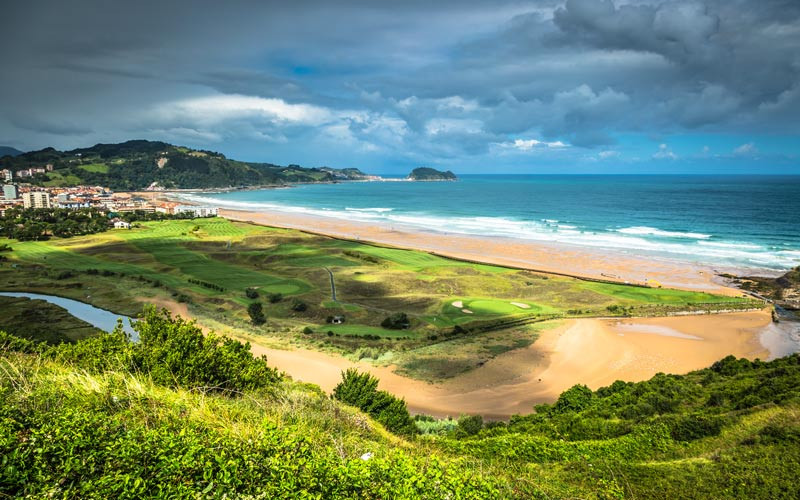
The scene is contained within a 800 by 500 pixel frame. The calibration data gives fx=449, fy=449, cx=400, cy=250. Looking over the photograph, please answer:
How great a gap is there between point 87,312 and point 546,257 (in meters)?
50.3

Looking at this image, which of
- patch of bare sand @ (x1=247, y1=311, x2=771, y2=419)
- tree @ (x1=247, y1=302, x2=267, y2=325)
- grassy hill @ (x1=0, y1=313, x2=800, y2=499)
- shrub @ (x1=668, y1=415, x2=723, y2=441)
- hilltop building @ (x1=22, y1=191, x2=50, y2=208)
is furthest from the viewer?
hilltop building @ (x1=22, y1=191, x2=50, y2=208)

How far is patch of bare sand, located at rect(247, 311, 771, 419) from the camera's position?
23.0 m

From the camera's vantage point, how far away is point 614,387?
19.8 meters

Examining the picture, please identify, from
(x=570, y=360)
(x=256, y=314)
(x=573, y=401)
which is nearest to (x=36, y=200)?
(x=256, y=314)

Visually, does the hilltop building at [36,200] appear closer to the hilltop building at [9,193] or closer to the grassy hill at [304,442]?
the hilltop building at [9,193]

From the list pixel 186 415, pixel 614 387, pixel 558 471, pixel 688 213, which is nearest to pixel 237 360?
pixel 186 415

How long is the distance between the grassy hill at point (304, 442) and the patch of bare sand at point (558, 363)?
20.9ft

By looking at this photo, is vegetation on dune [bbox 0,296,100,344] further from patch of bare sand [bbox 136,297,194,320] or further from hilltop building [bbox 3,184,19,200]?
hilltop building [bbox 3,184,19,200]

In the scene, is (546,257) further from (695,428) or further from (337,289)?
(695,428)

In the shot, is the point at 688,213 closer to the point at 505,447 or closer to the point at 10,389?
the point at 505,447

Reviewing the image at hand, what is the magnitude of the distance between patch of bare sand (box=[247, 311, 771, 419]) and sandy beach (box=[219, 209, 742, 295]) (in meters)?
12.9

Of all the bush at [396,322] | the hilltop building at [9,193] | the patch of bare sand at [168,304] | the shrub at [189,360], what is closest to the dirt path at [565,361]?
the patch of bare sand at [168,304]

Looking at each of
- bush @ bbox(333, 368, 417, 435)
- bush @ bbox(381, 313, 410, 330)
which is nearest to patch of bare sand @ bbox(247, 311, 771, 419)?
bush @ bbox(333, 368, 417, 435)

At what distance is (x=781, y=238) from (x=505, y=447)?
78540mm
